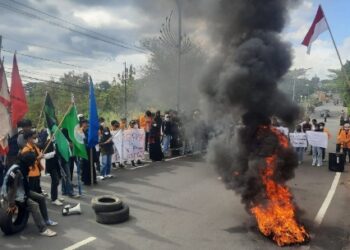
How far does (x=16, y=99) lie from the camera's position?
348 inches

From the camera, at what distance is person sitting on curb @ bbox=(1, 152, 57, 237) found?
671 centimetres

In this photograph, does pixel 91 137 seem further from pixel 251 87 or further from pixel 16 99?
pixel 251 87

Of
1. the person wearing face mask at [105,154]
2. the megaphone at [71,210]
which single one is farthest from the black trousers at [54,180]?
the person wearing face mask at [105,154]

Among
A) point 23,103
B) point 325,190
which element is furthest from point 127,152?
point 325,190

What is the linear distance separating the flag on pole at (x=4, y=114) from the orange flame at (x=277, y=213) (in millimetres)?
5300

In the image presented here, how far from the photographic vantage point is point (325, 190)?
35.6 feet

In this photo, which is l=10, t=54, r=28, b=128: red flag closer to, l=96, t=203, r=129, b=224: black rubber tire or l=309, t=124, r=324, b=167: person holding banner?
l=96, t=203, r=129, b=224: black rubber tire

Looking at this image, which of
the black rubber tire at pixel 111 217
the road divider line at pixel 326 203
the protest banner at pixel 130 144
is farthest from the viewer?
the protest banner at pixel 130 144

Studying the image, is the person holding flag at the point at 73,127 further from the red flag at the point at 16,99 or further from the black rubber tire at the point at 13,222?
the black rubber tire at the point at 13,222

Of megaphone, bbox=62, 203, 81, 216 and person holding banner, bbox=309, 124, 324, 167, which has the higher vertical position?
person holding banner, bbox=309, 124, 324, 167

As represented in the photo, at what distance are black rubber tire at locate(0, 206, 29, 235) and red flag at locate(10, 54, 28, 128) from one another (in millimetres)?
2460

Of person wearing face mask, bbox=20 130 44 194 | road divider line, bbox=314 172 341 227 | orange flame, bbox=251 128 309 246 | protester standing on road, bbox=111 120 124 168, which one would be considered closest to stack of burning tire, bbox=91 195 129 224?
person wearing face mask, bbox=20 130 44 194

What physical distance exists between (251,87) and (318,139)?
8.63 meters

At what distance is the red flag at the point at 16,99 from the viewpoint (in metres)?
8.76
